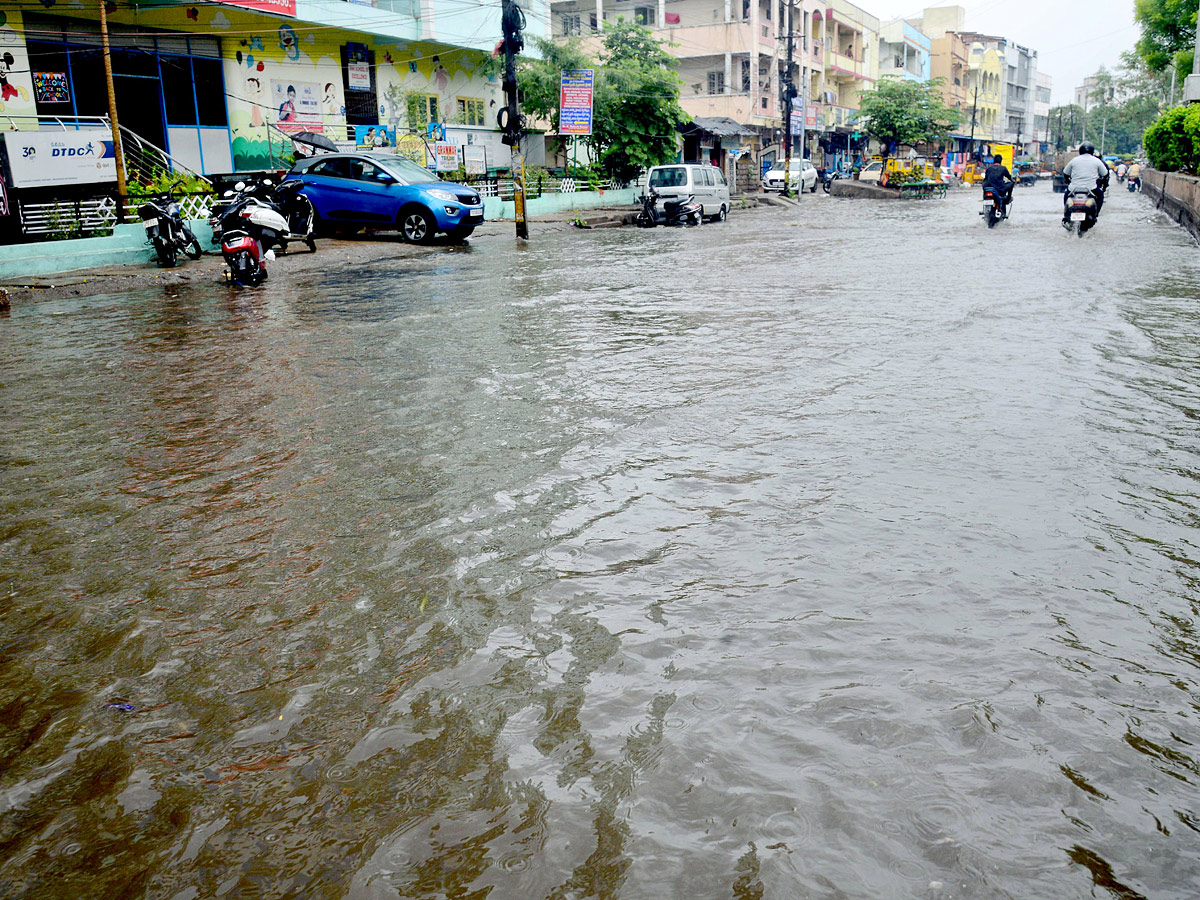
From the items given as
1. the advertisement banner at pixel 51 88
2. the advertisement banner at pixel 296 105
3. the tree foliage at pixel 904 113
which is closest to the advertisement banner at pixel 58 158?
the advertisement banner at pixel 51 88

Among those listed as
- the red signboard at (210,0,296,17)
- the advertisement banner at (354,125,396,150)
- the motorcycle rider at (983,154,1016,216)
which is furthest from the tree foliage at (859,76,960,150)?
the red signboard at (210,0,296,17)

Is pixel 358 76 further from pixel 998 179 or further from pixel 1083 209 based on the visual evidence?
pixel 1083 209

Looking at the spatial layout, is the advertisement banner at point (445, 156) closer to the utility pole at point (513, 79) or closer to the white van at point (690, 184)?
the white van at point (690, 184)

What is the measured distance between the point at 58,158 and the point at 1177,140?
80.9ft

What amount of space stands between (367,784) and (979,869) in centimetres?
146

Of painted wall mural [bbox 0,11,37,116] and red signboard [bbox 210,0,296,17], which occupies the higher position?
red signboard [bbox 210,0,296,17]

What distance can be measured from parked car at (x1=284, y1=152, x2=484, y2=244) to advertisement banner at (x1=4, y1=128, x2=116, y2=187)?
3.95 meters

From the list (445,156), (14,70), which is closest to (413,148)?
(445,156)

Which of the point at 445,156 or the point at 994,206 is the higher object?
the point at 445,156

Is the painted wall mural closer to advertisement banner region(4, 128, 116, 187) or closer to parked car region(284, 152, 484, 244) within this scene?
advertisement banner region(4, 128, 116, 187)

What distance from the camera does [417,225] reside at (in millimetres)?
19797

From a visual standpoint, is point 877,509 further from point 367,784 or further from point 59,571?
point 59,571

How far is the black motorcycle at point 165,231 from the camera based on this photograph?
15539mm

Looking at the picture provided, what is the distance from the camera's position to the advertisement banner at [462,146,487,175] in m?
28.1
